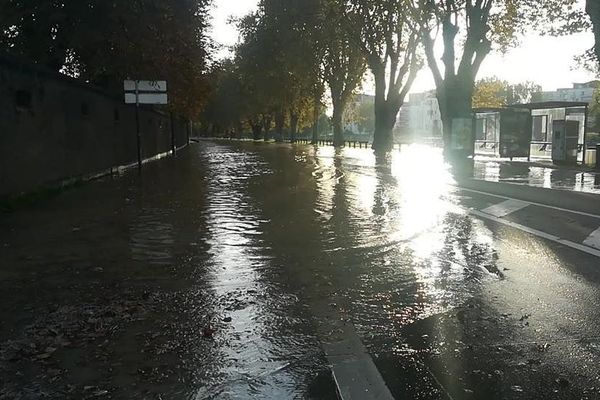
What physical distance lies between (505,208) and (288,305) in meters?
8.01

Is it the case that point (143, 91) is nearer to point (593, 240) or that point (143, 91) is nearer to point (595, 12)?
point (595, 12)

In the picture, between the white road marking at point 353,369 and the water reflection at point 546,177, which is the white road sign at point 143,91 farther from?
the white road marking at point 353,369

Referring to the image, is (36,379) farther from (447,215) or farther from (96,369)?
(447,215)

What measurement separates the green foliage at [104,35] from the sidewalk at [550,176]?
10.8 meters

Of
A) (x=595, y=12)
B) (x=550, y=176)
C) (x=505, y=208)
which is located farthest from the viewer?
(x=550, y=176)

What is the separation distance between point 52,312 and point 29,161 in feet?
28.9

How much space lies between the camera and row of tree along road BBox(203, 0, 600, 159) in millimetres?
25062

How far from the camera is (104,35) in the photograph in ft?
54.1

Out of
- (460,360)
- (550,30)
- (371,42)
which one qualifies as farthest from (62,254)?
(371,42)

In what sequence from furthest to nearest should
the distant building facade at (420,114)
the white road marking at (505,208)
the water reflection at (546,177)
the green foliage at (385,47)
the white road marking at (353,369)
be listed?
the distant building facade at (420,114) → the green foliage at (385,47) → the water reflection at (546,177) → the white road marking at (505,208) → the white road marking at (353,369)

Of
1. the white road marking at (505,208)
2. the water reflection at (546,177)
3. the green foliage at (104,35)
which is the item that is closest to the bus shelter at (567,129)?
the water reflection at (546,177)

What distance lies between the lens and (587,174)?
1998cm

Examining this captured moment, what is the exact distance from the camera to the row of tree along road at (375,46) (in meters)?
25.1

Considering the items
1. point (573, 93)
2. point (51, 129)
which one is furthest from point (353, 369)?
point (573, 93)
